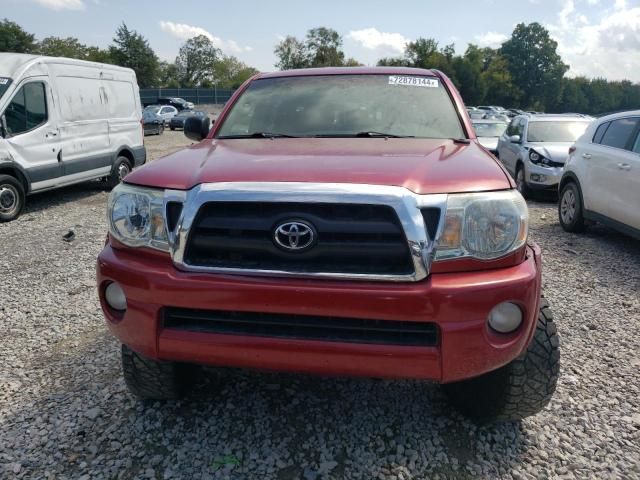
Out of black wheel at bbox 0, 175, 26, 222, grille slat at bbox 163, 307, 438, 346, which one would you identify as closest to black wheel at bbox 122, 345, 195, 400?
grille slat at bbox 163, 307, 438, 346

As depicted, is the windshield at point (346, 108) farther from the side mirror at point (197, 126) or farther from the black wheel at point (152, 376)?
the black wheel at point (152, 376)

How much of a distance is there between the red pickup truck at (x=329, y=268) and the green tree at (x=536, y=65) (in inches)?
3581

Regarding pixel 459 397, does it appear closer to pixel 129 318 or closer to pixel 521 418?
pixel 521 418

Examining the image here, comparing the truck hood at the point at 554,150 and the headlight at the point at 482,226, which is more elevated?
the headlight at the point at 482,226

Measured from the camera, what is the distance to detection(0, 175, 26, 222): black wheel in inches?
291

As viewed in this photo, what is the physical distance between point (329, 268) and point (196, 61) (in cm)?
9615

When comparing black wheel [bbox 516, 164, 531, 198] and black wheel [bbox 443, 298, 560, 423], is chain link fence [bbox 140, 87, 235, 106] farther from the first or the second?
black wheel [bbox 443, 298, 560, 423]

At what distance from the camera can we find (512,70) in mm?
86688

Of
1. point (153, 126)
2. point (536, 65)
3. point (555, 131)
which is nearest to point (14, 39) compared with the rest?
point (153, 126)

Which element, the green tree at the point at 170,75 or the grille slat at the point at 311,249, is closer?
the grille slat at the point at 311,249

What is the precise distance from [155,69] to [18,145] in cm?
6821

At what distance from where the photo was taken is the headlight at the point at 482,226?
202 centimetres

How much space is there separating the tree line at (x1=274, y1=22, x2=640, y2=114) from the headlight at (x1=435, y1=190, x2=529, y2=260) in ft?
214

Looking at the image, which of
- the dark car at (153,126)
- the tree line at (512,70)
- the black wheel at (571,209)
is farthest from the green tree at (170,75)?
the black wheel at (571,209)
